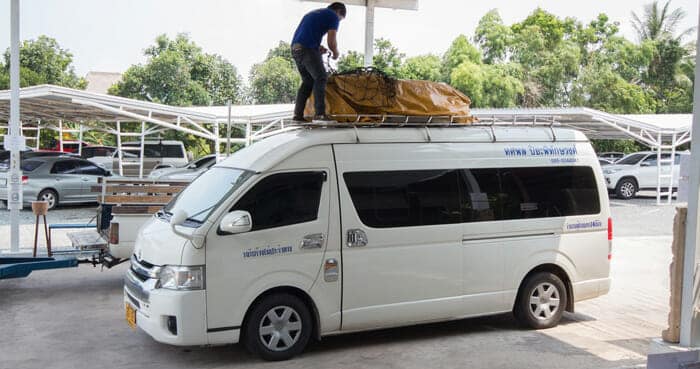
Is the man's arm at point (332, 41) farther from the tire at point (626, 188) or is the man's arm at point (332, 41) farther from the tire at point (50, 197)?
the tire at point (626, 188)

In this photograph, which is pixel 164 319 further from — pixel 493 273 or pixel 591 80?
pixel 591 80

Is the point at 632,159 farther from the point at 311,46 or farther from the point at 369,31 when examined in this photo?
the point at 311,46

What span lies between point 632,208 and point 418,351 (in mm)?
16695

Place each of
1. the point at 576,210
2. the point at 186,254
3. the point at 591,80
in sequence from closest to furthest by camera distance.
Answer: the point at 186,254 < the point at 576,210 < the point at 591,80

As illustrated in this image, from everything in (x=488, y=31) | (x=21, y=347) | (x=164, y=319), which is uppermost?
(x=488, y=31)

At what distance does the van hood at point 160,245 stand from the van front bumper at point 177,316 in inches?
9.8

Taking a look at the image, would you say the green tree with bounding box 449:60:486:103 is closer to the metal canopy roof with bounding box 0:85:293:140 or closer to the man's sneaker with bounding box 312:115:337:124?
the metal canopy roof with bounding box 0:85:293:140

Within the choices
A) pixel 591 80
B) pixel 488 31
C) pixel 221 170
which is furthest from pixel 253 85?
pixel 221 170

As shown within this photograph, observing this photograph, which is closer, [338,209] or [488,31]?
[338,209]

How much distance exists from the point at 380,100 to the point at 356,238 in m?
1.62

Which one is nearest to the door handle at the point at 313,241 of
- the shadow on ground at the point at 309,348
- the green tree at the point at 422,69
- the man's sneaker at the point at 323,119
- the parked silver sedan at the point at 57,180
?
the shadow on ground at the point at 309,348

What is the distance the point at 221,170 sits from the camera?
721cm

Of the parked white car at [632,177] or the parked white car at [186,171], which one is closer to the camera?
the parked white car at [186,171]

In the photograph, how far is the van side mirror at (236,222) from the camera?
618 cm
